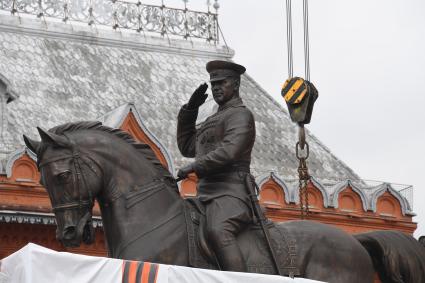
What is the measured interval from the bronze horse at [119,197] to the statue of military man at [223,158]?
284 millimetres

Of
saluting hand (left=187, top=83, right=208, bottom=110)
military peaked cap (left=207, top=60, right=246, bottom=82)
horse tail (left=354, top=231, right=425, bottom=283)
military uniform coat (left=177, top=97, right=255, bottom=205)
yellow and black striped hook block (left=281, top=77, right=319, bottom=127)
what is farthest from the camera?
yellow and black striped hook block (left=281, top=77, right=319, bottom=127)

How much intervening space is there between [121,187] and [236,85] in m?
1.88

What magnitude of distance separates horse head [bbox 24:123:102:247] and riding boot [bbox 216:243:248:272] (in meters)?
1.39

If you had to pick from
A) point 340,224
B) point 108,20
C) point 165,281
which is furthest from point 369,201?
point 165,281

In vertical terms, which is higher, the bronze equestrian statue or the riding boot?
the bronze equestrian statue

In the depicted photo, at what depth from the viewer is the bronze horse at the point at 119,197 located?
55.6ft

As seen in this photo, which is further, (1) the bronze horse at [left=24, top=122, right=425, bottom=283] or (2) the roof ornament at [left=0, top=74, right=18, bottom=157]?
(2) the roof ornament at [left=0, top=74, right=18, bottom=157]

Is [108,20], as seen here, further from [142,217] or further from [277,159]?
[142,217]

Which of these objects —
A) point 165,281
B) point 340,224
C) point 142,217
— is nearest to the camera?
point 165,281

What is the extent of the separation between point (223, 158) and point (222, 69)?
1.14 metres

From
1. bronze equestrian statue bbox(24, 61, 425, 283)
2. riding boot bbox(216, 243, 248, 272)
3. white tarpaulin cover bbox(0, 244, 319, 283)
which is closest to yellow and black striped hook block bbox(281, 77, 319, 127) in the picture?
bronze equestrian statue bbox(24, 61, 425, 283)

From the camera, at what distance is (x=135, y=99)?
41.4 m

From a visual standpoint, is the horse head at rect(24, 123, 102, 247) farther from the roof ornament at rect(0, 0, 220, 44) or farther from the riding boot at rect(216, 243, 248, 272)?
the roof ornament at rect(0, 0, 220, 44)

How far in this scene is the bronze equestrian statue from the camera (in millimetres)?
16953
